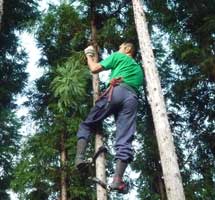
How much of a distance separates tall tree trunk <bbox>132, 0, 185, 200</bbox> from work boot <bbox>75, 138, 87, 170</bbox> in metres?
1.09

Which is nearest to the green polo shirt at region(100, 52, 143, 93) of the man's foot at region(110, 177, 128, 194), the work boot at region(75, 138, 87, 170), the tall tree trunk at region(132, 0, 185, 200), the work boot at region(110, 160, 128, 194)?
the tall tree trunk at region(132, 0, 185, 200)

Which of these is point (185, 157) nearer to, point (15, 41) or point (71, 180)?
point (71, 180)

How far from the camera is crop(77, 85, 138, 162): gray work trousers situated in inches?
252

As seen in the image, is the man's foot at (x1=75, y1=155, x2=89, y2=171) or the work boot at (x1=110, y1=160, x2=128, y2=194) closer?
the work boot at (x1=110, y1=160, x2=128, y2=194)

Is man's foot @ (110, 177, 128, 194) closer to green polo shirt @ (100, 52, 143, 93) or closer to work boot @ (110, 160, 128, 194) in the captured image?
work boot @ (110, 160, 128, 194)

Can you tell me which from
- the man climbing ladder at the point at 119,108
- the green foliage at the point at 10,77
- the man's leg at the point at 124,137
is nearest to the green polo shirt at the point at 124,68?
the man climbing ladder at the point at 119,108

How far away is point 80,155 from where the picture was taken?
6652 mm

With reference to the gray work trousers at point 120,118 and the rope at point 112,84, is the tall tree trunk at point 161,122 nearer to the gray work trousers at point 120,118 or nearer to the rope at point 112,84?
the gray work trousers at point 120,118

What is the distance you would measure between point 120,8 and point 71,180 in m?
4.55

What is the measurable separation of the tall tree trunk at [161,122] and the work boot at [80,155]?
3.59 feet

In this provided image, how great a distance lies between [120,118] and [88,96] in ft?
17.5

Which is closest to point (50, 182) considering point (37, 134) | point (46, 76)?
point (37, 134)

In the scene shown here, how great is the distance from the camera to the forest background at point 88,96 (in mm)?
10450

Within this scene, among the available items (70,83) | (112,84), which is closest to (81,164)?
(112,84)
